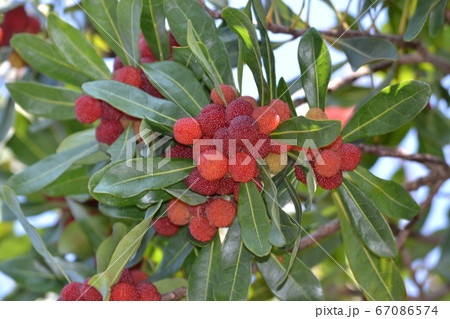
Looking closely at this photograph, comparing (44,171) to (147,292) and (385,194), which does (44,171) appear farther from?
(385,194)

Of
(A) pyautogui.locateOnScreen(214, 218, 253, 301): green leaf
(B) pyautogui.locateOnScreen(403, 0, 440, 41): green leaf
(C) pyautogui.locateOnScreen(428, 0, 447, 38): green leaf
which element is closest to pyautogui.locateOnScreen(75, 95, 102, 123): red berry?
(A) pyautogui.locateOnScreen(214, 218, 253, 301): green leaf

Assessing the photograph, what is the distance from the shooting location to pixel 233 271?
139 centimetres

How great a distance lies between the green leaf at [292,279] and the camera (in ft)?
4.69

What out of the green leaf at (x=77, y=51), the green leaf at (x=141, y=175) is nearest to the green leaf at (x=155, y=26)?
the green leaf at (x=77, y=51)

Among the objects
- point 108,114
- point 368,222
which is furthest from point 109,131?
point 368,222

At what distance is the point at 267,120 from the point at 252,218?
0.21 metres

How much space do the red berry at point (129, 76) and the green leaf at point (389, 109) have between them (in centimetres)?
49

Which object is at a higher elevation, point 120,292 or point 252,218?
point 252,218

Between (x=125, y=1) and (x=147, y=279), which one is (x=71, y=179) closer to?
(x=147, y=279)

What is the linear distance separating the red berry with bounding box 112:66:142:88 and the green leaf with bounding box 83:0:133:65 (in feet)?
0.16

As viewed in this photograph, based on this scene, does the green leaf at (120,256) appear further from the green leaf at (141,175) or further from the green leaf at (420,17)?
the green leaf at (420,17)

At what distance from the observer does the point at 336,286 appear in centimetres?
243

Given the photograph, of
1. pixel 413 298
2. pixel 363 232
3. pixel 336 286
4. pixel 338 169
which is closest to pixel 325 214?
pixel 336 286

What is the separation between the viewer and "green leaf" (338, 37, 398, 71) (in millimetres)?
1506
